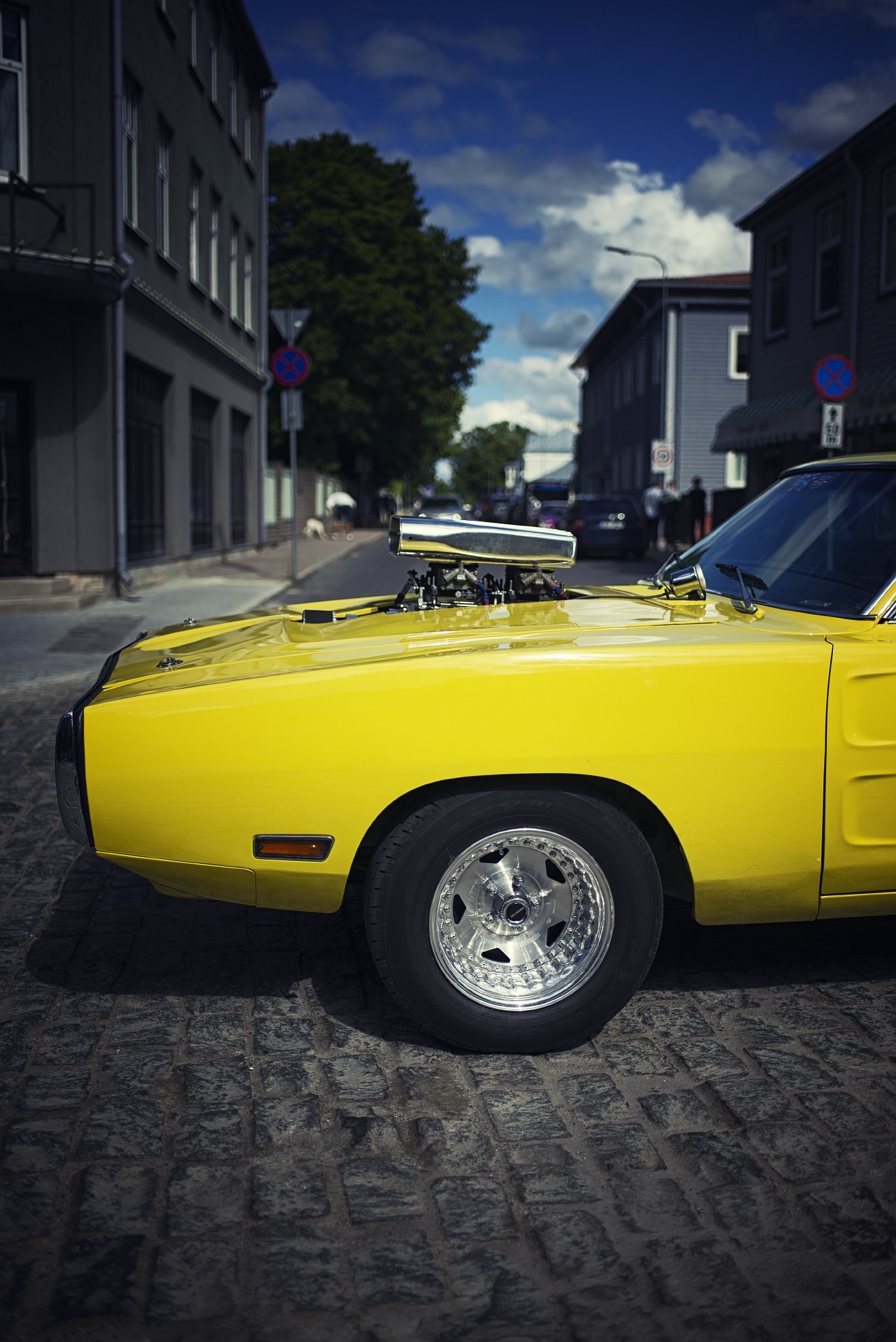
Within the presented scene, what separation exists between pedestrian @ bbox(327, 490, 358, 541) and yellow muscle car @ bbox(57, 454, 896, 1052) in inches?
1360

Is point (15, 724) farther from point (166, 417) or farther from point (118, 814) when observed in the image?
point (166, 417)

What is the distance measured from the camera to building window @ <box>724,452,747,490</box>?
3809cm

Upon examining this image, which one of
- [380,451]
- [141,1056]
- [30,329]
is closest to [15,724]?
[141,1056]

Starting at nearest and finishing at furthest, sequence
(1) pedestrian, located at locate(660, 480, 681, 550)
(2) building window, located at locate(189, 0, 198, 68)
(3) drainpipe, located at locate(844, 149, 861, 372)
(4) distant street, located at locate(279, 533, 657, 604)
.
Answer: (4) distant street, located at locate(279, 533, 657, 604) → (2) building window, located at locate(189, 0, 198, 68) → (3) drainpipe, located at locate(844, 149, 861, 372) → (1) pedestrian, located at locate(660, 480, 681, 550)

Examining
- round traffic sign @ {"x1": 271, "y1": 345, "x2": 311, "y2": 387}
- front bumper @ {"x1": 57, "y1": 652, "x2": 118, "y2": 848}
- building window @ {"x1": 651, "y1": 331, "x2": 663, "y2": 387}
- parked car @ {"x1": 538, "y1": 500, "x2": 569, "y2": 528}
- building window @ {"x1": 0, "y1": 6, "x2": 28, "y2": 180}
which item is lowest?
front bumper @ {"x1": 57, "y1": 652, "x2": 118, "y2": 848}

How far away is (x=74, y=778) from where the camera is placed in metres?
2.89

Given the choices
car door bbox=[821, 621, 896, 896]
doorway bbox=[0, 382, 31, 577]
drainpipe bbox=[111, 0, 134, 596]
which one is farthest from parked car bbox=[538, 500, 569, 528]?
car door bbox=[821, 621, 896, 896]

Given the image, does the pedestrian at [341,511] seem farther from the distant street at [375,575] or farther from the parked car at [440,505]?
the distant street at [375,575]

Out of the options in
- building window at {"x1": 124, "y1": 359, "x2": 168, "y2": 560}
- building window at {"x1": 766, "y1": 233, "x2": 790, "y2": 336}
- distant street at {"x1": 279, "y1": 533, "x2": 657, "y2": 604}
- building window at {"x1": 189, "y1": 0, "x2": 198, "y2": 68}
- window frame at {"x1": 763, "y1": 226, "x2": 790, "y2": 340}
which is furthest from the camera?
building window at {"x1": 766, "y1": 233, "x2": 790, "y2": 336}

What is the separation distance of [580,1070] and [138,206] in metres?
15.8

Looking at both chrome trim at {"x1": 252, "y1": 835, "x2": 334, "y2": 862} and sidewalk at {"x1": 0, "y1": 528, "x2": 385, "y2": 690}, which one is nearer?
chrome trim at {"x1": 252, "y1": 835, "x2": 334, "y2": 862}

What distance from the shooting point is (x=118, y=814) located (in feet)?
9.31

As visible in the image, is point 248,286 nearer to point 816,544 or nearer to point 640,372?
point 640,372

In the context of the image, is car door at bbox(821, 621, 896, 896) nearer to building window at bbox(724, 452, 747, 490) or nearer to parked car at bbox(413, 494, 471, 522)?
building window at bbox(724, 452, 747, 490)
